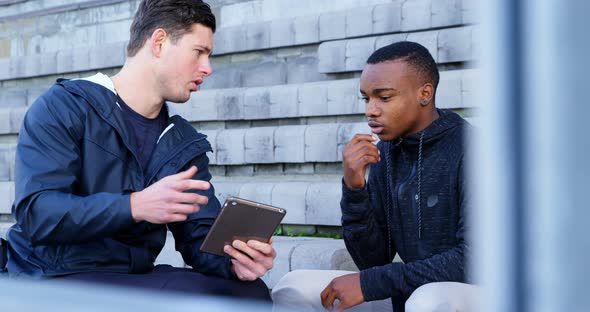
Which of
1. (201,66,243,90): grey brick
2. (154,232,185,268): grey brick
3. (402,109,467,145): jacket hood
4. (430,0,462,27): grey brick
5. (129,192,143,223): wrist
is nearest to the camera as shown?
(129,192,143,223): wrist

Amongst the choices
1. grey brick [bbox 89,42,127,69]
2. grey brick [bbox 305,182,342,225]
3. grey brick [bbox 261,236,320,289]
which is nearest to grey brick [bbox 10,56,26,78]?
grey brick [bbox 89,42,127,69]

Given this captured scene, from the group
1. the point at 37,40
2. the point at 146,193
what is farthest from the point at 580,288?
the point at 37,40

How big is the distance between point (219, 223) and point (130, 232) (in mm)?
358

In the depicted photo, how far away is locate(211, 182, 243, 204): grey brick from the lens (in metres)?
5.00

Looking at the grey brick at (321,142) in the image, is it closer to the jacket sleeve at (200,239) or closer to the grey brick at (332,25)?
the grey brick at (332,25)

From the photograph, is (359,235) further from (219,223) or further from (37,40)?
(37,40)

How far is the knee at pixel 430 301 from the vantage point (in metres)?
2.11

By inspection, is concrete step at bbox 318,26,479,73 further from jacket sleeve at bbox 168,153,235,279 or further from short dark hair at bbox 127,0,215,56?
jacket sleeve at bbox 168,153,235,279

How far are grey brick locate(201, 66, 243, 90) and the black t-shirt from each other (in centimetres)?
308

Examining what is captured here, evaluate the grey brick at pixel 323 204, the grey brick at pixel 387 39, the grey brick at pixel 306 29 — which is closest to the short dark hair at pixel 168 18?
the grey brick at pixel 323 204

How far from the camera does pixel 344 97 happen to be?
493 cm

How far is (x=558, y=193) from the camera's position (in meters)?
0.53

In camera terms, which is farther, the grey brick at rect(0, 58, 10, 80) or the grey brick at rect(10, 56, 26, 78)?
the grey brick at rect(0, 58, 10, 80)

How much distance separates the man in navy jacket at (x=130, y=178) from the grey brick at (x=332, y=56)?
233 cm
